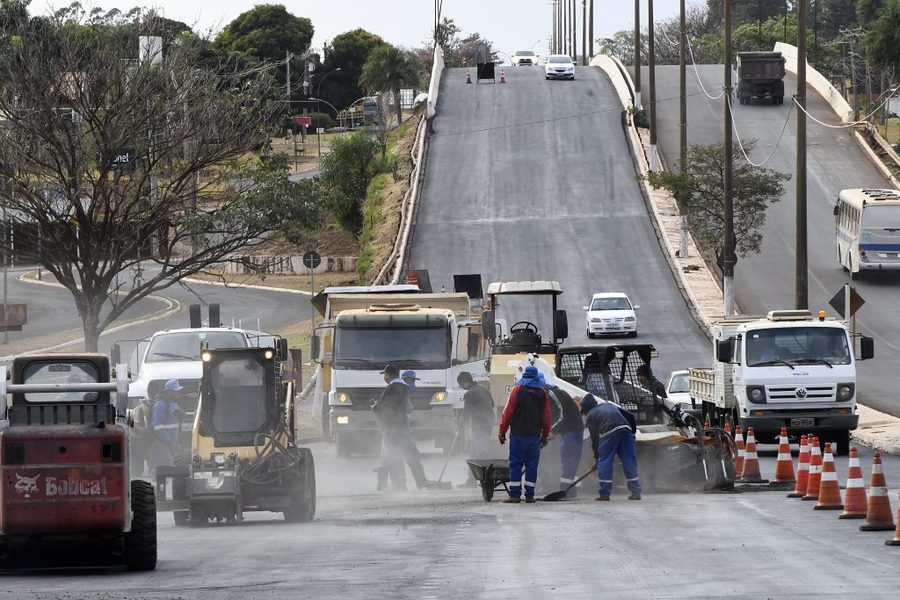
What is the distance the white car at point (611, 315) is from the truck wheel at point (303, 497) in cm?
3040

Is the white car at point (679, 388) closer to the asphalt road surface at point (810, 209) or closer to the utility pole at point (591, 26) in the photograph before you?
the asphalt road surface at point (810, 209)

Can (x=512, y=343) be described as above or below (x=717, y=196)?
below

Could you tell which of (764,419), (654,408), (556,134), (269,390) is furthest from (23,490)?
(556,134)

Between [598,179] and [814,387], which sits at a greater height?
[598,179]

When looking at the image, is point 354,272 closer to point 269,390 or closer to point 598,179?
point 598,179

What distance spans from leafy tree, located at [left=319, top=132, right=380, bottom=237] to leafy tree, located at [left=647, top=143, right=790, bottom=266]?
25.4m

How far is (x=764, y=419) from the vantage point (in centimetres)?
2691

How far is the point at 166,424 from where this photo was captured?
24.9 meters

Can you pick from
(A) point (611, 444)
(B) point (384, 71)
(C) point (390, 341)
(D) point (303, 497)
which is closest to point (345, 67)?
(B) point (384, 71)

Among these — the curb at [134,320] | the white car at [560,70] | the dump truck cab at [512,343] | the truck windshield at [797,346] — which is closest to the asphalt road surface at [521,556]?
the dump truck cab at [512,343]

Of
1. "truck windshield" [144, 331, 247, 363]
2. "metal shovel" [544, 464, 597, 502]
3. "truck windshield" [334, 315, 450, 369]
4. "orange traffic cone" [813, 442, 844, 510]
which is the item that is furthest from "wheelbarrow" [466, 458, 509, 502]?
"truck windshield" [144, 331, 247, 363]

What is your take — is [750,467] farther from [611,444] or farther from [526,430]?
[526,430]

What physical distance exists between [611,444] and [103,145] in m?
17.6

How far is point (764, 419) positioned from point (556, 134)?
176ft
